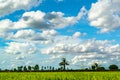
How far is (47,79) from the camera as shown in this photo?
17.6 metres

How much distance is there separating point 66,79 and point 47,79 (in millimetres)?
1248

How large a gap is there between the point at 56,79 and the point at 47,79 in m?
0.79

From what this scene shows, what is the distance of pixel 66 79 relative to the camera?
17969 millimetres

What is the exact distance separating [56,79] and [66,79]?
66 cm

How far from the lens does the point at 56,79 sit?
715 inches
